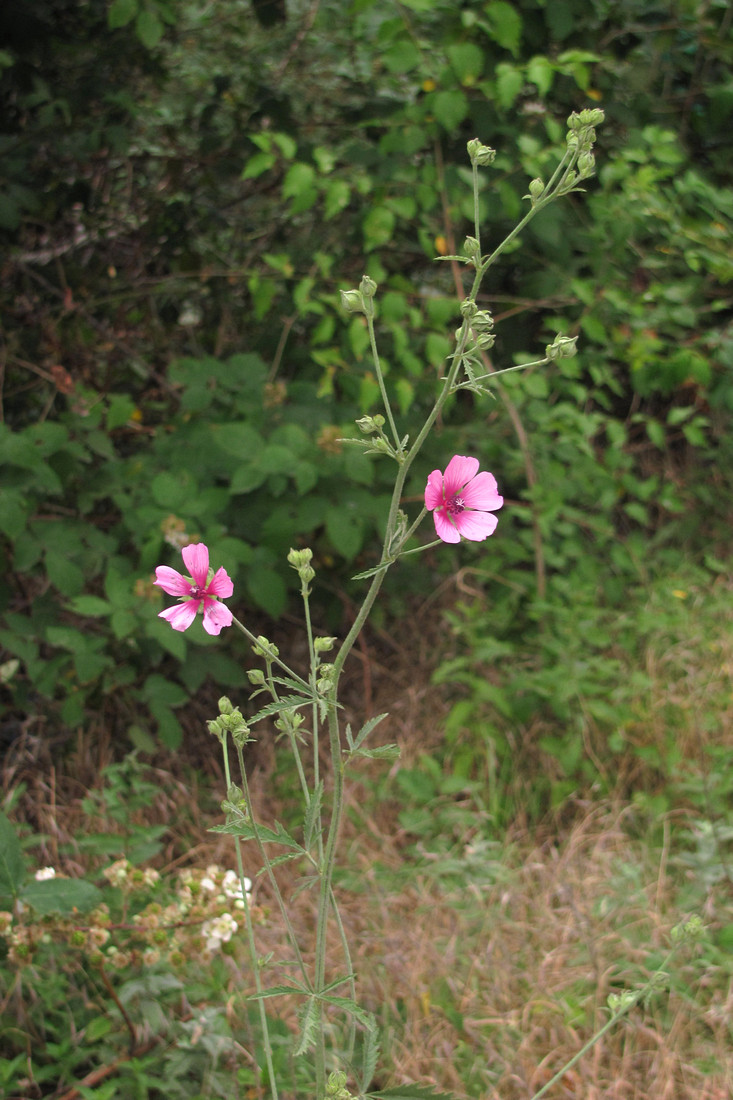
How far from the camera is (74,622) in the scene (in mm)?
2471

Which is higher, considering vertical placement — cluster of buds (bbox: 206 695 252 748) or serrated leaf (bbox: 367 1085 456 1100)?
cluster of buds (bbox: 206 695 252 748)

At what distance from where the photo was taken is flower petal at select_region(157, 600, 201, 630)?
990mm

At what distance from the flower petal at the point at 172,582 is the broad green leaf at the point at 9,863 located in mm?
745

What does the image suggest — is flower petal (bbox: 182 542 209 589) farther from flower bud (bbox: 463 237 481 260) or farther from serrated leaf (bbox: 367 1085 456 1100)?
serrated leaf (bbox: 367 1085 456 1100)

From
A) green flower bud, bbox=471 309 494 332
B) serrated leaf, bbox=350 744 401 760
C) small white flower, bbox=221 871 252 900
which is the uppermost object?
green flower bud, bbox=471 309 494 332

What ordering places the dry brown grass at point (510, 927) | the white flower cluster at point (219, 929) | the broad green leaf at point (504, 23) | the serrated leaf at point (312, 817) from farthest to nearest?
the broad green leaf at point (504, 23), the dry brown grass at point (510, 927), the white flower cluster at point (219, 929), the serrated leaf at point (312, 817)

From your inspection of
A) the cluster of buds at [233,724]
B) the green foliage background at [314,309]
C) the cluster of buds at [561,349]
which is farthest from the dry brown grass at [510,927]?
the cluster of buds at [561,349]

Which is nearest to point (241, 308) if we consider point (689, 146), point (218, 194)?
point (218, 194)

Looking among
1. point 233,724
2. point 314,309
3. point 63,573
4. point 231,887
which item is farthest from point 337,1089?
point 314,309

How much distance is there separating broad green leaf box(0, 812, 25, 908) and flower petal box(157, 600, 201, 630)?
74 centimetres

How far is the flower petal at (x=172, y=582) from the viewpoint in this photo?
3.29 ft

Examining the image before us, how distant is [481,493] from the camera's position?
1023 mm

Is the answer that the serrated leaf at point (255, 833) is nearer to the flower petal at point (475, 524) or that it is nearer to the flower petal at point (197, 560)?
the flower petal at point (197, 560)

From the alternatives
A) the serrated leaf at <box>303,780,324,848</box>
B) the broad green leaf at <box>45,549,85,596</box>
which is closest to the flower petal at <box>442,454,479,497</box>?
the serrated leaf at <box>303,780,324,848</box>
